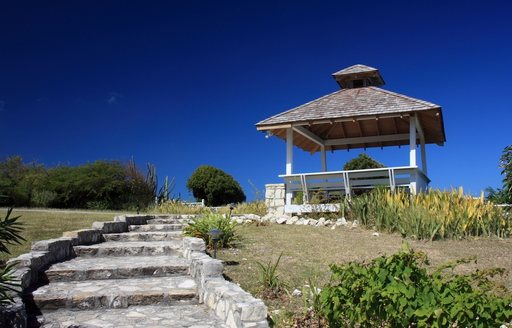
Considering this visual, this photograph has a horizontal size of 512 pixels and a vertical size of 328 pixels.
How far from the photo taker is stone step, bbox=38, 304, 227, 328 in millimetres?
5211

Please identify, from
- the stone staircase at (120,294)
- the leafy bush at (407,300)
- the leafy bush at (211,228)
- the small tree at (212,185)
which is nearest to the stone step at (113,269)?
the stone staircase at (120,294)

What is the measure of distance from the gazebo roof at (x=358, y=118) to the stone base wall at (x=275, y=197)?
81.7 inches

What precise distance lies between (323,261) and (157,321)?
3.54 metres

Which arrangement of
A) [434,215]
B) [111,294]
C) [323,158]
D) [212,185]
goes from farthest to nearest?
[212,185]
[323,158]
[434,215]
[111,294]

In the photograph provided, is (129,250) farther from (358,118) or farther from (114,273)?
(358,118)

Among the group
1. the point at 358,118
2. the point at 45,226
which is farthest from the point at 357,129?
the point at 45,226

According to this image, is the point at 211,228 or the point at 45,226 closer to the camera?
the point at 211,228

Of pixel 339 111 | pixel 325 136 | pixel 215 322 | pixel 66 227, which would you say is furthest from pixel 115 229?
pixel 325 136

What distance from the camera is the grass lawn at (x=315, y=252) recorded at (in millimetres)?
6852

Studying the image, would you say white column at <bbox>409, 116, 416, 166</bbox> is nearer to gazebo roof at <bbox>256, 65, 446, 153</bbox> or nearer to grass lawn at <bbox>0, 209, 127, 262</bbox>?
gazebo roof at <bbox>256, 65, 446, 153</bbox>

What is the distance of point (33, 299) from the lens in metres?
5.86

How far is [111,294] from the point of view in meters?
6.04

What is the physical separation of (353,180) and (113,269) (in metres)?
9.35

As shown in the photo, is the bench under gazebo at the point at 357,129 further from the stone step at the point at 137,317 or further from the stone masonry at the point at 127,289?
the stone step at the point at 137,317
